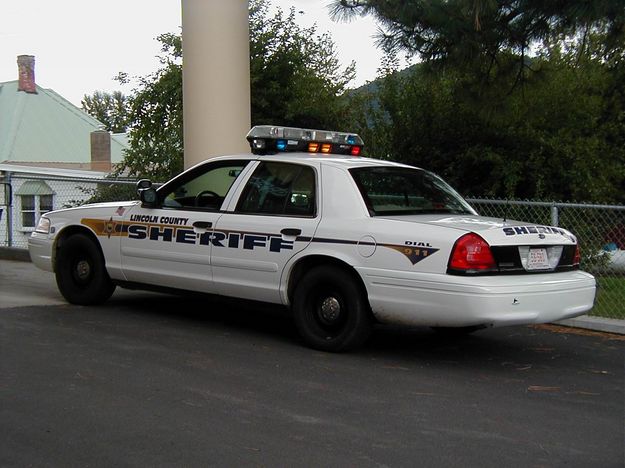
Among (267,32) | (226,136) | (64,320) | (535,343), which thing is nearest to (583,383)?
(535,343)

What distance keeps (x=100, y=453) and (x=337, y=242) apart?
9.36ft

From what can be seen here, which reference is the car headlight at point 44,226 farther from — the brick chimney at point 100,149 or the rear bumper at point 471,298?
the brick chimney at point 100,149

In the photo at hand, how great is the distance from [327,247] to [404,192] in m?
0.96

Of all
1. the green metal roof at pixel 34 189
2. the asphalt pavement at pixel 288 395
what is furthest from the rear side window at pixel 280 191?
the green metal roof at pixel 34 189

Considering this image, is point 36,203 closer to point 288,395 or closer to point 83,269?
point 83,269

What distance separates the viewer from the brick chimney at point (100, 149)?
118ft

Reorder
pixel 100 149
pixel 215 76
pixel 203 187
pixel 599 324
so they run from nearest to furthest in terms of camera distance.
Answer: pixel 203 187 → pixel 599 324 → pixel 215 76 → pixel 100 149

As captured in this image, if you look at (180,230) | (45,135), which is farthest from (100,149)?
(180,230)

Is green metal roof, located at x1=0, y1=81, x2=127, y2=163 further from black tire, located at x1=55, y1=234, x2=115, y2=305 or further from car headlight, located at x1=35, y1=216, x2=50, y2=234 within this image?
black tire, located at x1=55, y1=234, x2=115, y2=305

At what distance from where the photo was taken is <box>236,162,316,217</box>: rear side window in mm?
7105

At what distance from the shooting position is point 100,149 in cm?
3619

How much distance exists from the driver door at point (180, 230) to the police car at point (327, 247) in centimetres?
1

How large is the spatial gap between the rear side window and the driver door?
224mm

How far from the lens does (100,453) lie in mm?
4375
